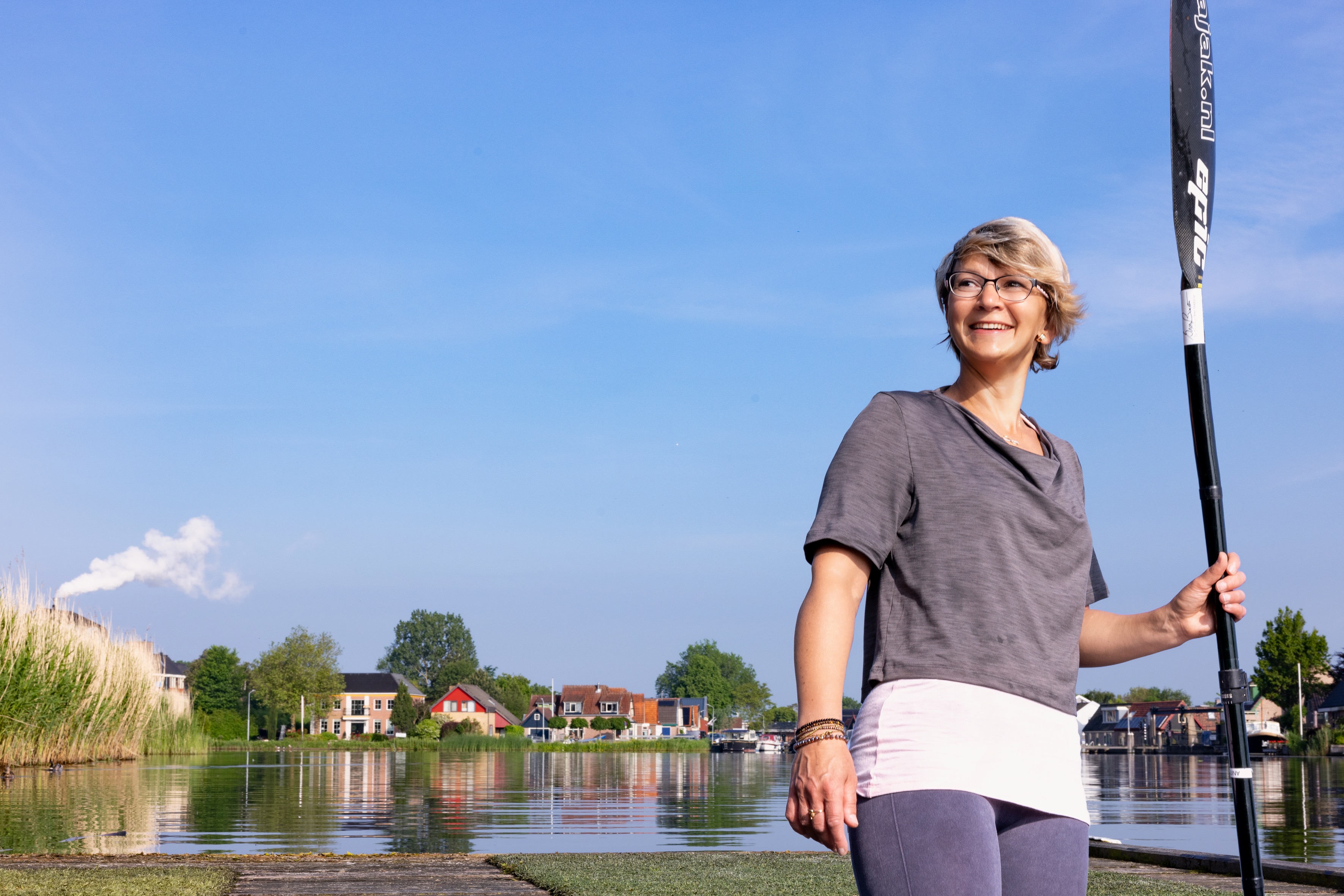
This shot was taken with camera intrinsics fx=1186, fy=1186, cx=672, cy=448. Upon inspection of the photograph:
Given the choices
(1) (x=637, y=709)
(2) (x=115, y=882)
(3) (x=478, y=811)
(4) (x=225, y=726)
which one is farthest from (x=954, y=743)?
(1) (x=637, y=709)

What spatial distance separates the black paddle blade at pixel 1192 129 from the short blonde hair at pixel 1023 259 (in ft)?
1.38

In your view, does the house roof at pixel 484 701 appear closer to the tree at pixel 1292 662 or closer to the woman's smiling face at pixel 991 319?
the tree at pixel 1292 662

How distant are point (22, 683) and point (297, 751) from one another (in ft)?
150

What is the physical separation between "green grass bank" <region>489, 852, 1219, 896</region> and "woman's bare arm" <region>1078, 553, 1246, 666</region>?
4267mm

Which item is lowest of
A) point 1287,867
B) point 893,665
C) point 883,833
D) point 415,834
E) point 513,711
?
point 513,711

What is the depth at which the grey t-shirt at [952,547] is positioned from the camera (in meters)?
1.76

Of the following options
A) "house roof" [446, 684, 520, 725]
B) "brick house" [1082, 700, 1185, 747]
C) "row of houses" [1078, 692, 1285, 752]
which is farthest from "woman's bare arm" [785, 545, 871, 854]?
"house roof" [446, 684, 520, 725]

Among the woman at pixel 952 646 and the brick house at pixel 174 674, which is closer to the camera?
the woman at pixel 952 646

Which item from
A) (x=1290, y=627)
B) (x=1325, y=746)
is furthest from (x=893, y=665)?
(x=1290, y=627)

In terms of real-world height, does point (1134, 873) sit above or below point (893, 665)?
below

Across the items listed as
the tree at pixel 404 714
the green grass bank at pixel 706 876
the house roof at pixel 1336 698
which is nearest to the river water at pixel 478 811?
the green grass bank at pixel 706 876

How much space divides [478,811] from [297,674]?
66956 millimetres

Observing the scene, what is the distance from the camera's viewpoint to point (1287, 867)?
7027 millimetres

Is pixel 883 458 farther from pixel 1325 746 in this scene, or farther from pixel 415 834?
pixel 1325 746
